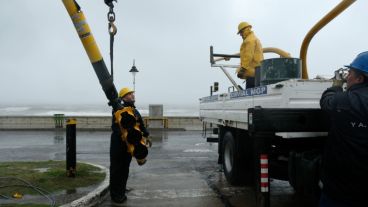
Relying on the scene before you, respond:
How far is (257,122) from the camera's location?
457 cm

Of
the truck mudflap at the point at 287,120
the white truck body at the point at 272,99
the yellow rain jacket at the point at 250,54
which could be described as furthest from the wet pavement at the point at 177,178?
the truck mudflap at the point at 287,120

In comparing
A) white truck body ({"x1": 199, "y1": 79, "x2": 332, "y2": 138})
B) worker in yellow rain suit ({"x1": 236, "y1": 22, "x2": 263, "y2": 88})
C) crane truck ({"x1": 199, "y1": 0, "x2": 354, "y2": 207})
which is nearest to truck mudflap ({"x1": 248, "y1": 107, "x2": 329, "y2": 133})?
crane truck ({"x1": 199, "y1": 0, "x2": 354, "y2": 207})

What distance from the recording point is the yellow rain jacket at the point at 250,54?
8133mm

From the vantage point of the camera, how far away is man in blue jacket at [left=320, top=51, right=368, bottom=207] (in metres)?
2.95

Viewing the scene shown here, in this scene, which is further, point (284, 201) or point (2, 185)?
point (2, 185)

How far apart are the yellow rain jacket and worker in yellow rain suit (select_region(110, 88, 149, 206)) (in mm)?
2424

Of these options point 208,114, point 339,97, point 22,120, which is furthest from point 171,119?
point 339,97

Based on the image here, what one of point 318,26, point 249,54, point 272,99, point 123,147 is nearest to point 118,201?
point 123,147

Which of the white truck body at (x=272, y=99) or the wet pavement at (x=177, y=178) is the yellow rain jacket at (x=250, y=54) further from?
the wet pavement at (x=177, y=178)

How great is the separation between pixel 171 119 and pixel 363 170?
23.5 metres

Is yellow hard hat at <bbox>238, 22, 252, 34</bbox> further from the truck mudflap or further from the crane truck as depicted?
the truck mudflap

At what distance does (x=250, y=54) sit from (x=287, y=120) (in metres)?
3.70

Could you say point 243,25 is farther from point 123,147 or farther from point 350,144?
point 350,144

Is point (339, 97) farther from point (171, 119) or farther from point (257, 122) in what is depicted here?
point (171, 119)
